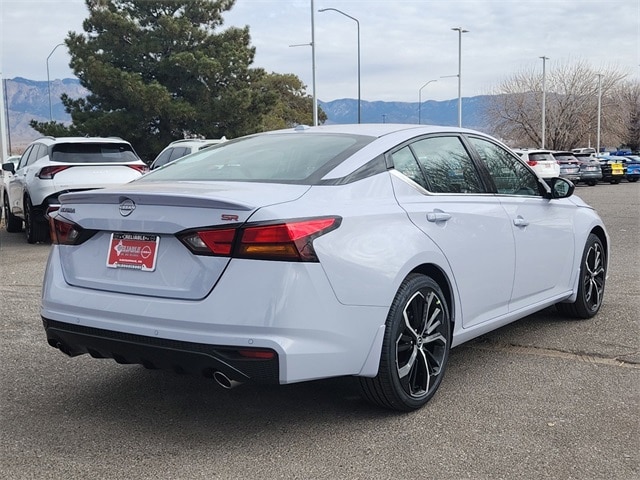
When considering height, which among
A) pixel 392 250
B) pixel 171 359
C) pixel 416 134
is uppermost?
pixel 416 134

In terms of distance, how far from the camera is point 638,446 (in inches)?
136

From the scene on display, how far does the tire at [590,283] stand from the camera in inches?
226

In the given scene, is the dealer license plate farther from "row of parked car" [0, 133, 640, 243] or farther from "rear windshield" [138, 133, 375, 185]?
"row of parked car" [0, 133, 640, 243]

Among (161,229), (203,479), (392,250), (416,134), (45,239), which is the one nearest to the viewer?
(203,479)

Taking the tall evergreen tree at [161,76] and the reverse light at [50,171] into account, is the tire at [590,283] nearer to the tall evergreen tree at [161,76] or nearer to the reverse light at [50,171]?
the reverse light at [50,171]

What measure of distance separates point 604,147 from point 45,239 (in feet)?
223

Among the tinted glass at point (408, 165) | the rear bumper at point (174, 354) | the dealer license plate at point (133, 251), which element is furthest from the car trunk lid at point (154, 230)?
the tinted glass at point (408, 165)

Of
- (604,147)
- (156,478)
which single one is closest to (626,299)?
(156,478)

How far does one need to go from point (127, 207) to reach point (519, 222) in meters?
2.59

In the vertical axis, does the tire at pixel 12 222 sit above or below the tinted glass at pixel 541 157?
below

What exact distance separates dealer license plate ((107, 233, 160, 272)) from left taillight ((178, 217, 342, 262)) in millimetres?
247

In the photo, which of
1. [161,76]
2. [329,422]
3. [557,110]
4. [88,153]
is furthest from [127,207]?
[557,110]

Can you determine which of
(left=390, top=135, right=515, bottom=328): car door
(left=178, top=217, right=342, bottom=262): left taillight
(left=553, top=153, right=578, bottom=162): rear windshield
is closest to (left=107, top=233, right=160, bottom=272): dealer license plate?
(left=178, top=217, right=342, bottom=262): left taillight

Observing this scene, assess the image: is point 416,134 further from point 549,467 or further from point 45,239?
point 45,239
